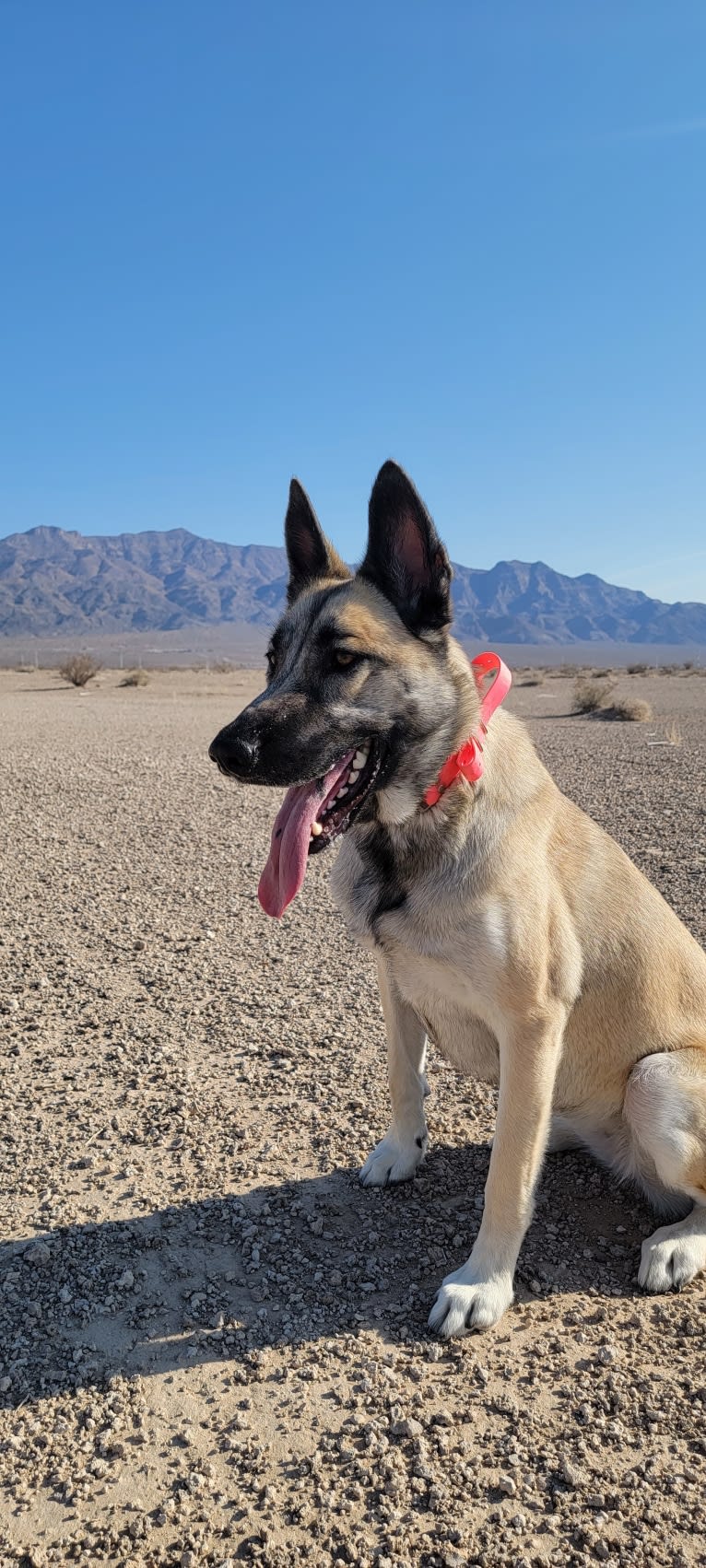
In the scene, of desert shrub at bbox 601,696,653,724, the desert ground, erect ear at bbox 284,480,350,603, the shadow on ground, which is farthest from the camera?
desert shrub at bbox 601,696,653,724

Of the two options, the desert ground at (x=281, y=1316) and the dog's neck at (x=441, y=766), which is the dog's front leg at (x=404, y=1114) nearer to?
the desert ground at (x=281, y=1316)

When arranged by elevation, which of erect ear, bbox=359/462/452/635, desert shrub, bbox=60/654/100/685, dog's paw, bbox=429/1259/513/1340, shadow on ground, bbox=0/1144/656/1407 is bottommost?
shadow on ground, bbox=0/1144/656/1407

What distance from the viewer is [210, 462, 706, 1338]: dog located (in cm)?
315

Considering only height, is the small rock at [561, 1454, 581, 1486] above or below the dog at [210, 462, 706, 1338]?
below

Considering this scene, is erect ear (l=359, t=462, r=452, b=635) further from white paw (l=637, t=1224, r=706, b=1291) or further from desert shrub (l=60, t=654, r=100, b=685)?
desert shrub (l=60, t=654, r=100, b=685)

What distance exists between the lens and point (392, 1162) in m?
4.03

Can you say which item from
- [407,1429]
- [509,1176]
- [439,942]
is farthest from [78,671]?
[407,1429]

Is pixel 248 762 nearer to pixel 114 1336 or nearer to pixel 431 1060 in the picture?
pixel 114 1336

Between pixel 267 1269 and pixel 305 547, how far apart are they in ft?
8.98

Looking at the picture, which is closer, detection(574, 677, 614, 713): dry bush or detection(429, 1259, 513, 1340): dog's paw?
detection(429, 1259, 513, 1340): dog's paw

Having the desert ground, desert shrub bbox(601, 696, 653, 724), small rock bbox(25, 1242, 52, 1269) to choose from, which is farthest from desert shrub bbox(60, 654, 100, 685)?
small rock bbox(25, 1242, 52, 1269)

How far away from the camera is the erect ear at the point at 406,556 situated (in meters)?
3.25

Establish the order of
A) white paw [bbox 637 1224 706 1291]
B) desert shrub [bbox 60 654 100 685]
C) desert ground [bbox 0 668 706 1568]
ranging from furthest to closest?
1. desert shrub [bbox 60 654 100 685]
2. white paw [bbox 637 1224 706 1291]
3. desert ground [bbox 0 668 706 1568]

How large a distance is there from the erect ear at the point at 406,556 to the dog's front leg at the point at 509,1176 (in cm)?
141
